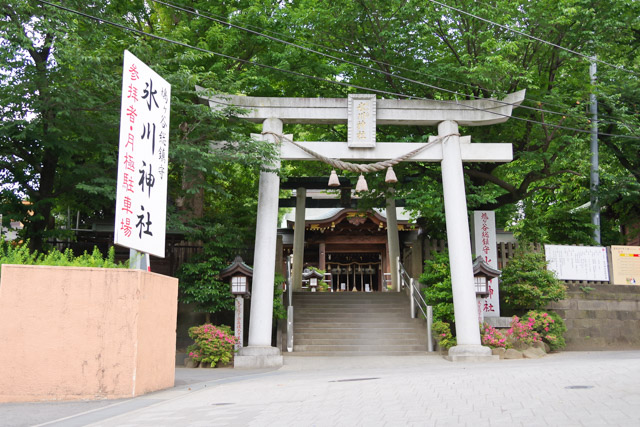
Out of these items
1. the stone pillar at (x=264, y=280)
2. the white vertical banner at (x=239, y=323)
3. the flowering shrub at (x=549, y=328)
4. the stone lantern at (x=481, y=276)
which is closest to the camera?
the stone pillar at (x=264, y=280)

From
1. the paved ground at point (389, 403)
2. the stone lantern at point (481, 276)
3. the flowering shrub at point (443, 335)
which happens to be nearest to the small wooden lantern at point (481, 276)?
the stone lantern at point (481, 276)

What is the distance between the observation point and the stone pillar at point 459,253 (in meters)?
14.4

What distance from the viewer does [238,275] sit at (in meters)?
14.8

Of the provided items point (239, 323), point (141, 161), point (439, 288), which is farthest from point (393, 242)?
point (141, 161)

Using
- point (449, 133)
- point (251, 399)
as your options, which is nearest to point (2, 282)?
point (251, 399)

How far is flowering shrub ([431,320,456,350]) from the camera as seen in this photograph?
15.2 meters

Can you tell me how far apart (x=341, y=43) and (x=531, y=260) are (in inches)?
339

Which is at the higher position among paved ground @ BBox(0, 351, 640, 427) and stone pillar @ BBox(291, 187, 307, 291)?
stone pillar @ BBox(291, 187, 307, 291)

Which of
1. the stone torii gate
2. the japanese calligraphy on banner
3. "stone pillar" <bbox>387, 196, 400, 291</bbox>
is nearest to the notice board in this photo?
the stone torii gate

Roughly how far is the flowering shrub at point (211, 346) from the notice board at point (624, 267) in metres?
12.0

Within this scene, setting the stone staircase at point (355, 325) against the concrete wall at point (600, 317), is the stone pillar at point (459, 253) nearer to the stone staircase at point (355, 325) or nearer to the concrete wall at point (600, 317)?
the stone staircase at point (355, 325)

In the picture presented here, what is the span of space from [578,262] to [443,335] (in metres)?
5.52

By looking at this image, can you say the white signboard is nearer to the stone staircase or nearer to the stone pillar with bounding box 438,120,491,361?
the stone pillar with bounding box 438,120,491,361

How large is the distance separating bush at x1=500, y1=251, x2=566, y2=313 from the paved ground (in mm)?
6417
